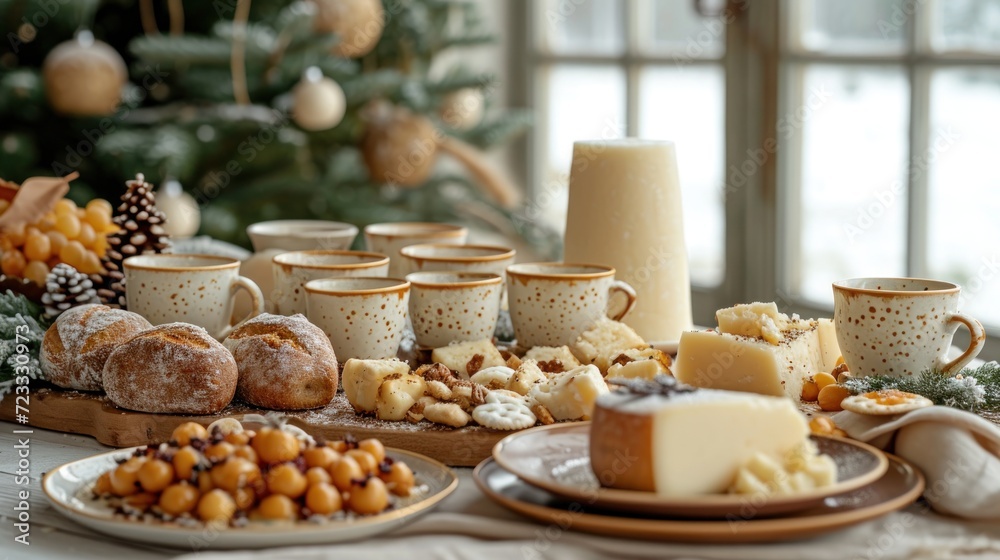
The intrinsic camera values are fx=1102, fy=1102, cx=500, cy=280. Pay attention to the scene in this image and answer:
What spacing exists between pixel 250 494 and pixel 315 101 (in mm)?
1828

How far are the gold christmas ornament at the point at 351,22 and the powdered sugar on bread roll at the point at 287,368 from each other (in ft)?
5.37

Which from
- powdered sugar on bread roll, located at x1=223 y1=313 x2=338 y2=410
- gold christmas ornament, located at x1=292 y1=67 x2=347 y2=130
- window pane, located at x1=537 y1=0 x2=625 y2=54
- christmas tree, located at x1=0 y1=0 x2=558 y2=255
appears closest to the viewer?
powdered sugar on bread roll, located at x1=223 y1=313 x2=338 y2=410

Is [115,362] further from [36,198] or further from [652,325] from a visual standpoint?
[652,325]

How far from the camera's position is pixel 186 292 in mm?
1508

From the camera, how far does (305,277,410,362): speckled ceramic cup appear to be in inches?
55.9

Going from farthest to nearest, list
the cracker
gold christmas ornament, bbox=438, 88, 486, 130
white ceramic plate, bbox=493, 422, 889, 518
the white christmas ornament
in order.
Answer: gold christmas ornament, bbox=438, 88, 486, 130, the white christmas ornament, the cracker, white ceramic plate, bbox=493, 422, 889, 518

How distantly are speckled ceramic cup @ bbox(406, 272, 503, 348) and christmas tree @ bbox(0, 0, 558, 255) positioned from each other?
4.14 feet

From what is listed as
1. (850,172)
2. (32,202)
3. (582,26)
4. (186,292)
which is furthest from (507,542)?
(582,26)

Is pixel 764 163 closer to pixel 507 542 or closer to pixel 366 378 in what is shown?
pixel 366 378

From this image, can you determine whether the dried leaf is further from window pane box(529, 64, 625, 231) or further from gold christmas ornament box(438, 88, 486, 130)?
window pane box(529, 64, 625, 231)

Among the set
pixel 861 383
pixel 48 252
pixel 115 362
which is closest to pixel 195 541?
pixel 115 362

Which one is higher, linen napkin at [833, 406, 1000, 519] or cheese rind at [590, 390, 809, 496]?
cheese rind at [590, 390, 809, 496]

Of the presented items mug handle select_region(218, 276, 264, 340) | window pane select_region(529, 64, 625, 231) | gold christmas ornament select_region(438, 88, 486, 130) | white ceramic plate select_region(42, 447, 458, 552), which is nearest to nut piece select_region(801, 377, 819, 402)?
white ceramic plate select_region(42, 447, 458, 552)

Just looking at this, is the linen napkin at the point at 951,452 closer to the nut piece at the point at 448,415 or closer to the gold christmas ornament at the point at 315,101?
the nut piece at the point at 448,415
